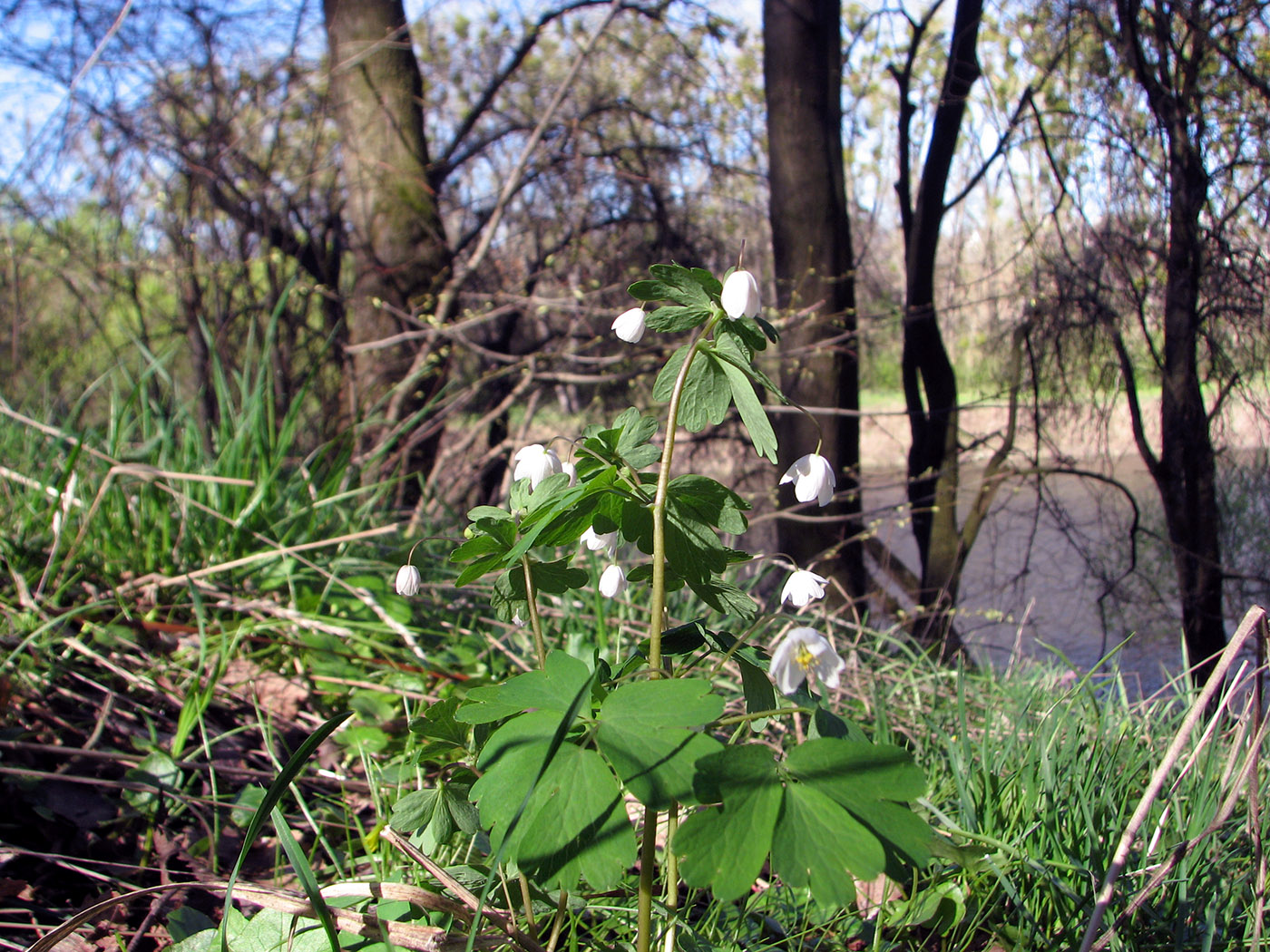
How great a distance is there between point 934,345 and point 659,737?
4241 mm

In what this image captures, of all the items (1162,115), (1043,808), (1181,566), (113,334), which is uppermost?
(1162,115)

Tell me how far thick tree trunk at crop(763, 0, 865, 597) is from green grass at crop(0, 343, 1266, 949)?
1.52 metres

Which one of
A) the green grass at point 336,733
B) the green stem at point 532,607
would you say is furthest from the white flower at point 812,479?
the green grass at point 336,733

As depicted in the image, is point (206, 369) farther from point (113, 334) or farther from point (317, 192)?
point (113, 334)

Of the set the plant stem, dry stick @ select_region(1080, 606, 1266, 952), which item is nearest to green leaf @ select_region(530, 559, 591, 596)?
the plant stem

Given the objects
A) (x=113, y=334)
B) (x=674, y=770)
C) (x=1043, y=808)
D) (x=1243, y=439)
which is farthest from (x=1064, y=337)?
(x=113, y=334)

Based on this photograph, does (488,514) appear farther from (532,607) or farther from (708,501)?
(708,501)

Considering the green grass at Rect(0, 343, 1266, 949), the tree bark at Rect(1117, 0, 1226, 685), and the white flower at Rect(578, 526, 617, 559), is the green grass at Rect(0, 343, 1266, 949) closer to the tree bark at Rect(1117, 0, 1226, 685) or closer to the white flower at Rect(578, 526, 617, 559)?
the white flower at Rect(578, 526, 617, 559)

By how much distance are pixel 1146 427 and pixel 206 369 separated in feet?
15.8

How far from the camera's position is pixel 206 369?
4.46m

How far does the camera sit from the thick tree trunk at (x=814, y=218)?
404 centimetres

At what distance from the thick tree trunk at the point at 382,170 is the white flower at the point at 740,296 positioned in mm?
3851

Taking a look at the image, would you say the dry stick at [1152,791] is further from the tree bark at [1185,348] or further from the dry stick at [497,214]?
the dry stick at [497,214]

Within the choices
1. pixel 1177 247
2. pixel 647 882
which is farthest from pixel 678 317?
pixel 1177 247
